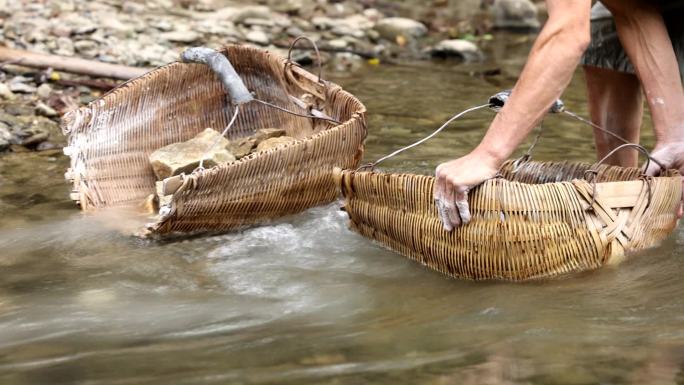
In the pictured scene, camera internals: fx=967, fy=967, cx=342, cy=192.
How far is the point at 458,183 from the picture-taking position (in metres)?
2.85

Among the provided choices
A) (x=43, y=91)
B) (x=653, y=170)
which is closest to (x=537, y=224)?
(x=653, y=170)

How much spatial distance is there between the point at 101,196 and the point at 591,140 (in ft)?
8.80

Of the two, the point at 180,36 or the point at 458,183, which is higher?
the point at 458,183

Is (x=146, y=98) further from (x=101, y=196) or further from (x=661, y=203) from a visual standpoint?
(x=661, y=203)

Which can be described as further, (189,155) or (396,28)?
(396,28)

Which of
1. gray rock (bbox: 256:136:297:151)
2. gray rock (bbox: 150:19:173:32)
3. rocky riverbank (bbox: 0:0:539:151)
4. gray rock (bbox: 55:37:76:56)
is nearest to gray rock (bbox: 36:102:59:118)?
rocky riverbank (bbox: 0:0:539:151)

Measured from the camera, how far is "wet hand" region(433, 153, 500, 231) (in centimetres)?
286

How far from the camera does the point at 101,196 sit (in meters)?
3.98

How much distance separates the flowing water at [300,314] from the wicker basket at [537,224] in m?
0.06

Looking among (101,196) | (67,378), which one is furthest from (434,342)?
(101,196)

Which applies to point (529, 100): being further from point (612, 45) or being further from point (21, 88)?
point (21, 88)

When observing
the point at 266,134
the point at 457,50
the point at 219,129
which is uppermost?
the point at 266,134

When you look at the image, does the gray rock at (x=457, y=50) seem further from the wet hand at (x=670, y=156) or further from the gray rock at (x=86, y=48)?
the wet hand at (x=670, y=156)

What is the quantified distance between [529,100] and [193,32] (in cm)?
522
